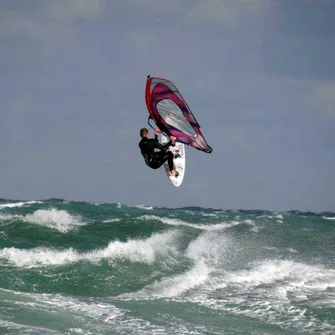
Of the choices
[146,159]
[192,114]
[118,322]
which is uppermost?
[192,114]

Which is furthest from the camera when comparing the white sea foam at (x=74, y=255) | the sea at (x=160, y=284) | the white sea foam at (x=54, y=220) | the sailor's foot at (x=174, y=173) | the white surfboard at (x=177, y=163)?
the white sea foam at (x=54, y=220)

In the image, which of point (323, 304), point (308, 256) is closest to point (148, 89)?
point (323, 304)

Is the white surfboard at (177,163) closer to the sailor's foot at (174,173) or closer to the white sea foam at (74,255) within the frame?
the sailor's foot at (174,173)

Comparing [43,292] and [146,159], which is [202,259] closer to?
[146,159]

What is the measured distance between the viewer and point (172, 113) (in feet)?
38.0

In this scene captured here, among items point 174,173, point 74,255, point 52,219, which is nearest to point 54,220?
point 52,219

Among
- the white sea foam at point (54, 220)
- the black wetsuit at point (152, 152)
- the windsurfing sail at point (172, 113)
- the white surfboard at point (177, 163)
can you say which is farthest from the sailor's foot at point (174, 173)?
the white sea foam at point (54, 220)

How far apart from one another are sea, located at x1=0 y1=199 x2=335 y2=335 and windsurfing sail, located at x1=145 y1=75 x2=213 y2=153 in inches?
97.1

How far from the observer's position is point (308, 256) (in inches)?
575

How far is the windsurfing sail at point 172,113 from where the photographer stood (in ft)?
36.2

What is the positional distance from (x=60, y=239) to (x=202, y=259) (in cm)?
393

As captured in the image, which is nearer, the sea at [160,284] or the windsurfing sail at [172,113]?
the sea at [160,284]

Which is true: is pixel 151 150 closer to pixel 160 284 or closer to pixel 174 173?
pixel 174 173

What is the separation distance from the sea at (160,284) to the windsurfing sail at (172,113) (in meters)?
2.47
